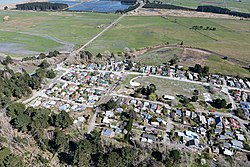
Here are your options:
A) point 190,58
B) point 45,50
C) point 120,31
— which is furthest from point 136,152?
point 120,31

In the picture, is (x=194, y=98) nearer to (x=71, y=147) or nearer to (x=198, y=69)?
(x=198, y=69)

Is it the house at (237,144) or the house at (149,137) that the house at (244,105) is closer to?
the house at (237,144)

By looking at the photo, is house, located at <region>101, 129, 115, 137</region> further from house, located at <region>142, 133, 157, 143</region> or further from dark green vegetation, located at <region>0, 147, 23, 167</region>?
dark green vegetation, located at <region>0, 147, 23, 167</region>

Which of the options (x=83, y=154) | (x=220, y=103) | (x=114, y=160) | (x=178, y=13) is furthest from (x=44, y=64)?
(x=178, y=13)

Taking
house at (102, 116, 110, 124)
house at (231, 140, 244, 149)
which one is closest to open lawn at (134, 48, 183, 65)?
house at (102, 116, 110, 124)

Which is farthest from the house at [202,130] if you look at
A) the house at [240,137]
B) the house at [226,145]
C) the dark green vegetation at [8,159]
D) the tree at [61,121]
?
the dark green vegetation at [8,159]
